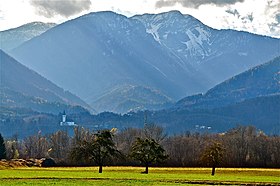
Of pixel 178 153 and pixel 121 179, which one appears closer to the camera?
pixel 121 179

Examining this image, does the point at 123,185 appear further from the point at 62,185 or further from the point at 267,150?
the point at 267,150

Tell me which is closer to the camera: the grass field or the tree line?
the grass field

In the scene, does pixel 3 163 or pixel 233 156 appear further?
pixel 233 156

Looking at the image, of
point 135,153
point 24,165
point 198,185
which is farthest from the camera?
point 24,165

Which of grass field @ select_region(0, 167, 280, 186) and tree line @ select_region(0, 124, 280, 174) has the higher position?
tree line @ select_region(0, 124, 280, 174)

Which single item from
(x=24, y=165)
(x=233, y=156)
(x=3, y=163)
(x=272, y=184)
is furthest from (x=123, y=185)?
(x=233, y=156)

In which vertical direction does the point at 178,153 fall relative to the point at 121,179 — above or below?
above

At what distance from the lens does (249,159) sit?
17925 cm

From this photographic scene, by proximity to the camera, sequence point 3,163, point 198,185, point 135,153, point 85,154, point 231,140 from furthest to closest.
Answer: point 231,140, point 3,163, point 135,153, point 85,154, point 198,185

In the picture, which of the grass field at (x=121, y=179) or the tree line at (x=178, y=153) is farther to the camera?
the tree line at (x=178, y=153)

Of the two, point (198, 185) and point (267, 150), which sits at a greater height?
point (267, 150)

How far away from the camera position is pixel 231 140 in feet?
643

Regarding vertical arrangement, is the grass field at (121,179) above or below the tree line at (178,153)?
below

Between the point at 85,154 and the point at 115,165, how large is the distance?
45.7 meters
